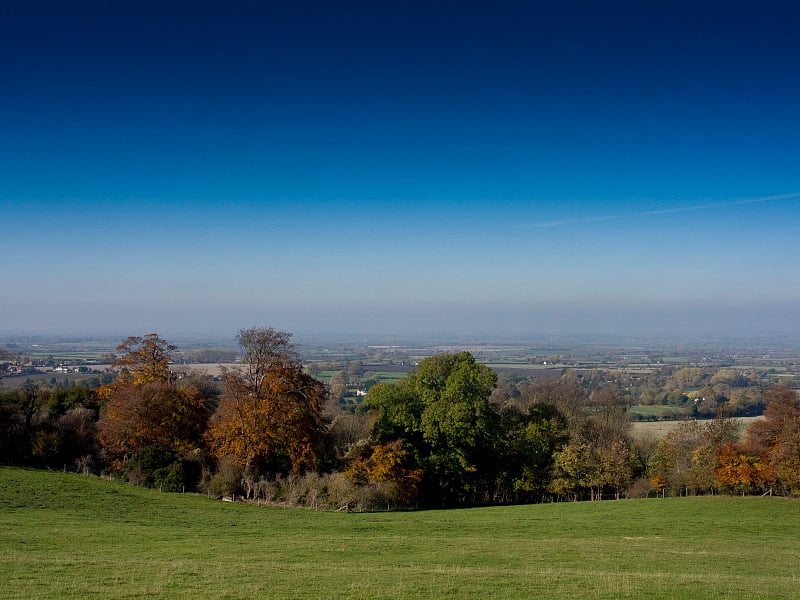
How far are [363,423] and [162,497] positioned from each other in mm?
19077

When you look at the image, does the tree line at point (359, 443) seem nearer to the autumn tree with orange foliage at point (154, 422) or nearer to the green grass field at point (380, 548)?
the autumn tree with orange foliage at point (154, 422)

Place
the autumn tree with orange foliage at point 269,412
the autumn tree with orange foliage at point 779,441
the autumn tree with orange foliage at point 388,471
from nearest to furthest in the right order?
1. the autumn tree with orange foliage at point 779,441
2. the autumn tree with orange foliage at point 388,471
3. the autumn tree with orange foliage at point 269,412

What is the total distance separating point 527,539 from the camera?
78.9 ft

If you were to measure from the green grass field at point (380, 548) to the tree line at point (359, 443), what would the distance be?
132 inches

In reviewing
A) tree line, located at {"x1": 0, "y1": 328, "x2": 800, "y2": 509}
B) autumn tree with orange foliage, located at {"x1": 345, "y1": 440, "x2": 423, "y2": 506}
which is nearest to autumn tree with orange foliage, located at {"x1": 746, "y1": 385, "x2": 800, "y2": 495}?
tree line, located at {"x1": 0, "y1": 328, "x2": 800, "y2": 509}

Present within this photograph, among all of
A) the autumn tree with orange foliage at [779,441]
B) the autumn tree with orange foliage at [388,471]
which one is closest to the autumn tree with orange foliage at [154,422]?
the autumn tree with orange foliage at [388,471]

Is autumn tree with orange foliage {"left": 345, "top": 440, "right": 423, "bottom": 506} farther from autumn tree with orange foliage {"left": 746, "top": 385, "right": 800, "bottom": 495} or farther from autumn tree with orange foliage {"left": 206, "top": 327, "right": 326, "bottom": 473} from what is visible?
autumn tree with orange foliage {"left": 746, "top": 385, "right": 800, "bottom": 495}

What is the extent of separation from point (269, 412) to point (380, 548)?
18875mm

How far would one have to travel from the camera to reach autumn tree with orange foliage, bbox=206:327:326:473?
3734 centimetres

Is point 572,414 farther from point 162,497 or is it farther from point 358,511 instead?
point 162,497

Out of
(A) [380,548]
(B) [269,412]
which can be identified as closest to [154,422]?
→ (B) [269,412]

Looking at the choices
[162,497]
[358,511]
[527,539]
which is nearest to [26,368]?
[162,497]

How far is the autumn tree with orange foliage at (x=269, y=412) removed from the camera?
123ft

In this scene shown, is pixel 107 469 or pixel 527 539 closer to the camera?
pixel 527 539
